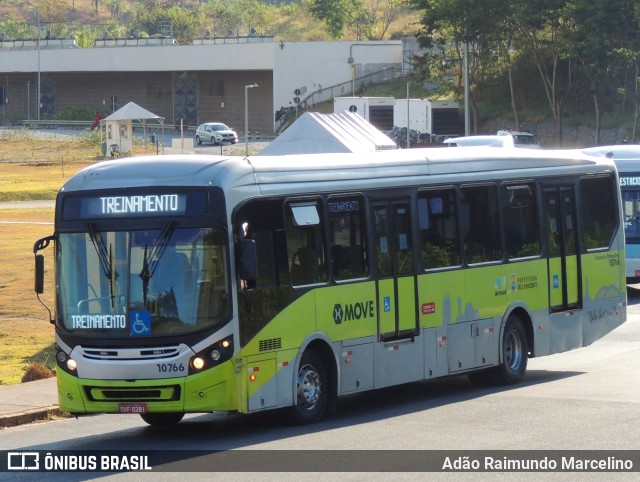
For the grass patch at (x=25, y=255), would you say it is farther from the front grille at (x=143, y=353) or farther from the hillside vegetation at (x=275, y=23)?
the hillside vegetation at (x=275, y=23)

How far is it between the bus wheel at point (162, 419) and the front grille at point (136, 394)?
1195mm

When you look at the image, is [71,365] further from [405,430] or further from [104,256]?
[405,430]

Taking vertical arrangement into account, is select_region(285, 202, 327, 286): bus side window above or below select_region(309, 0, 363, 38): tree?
below

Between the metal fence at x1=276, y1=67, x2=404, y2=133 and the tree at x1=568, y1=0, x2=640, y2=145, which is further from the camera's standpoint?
the metal fence at x1=276, y1=67, x2=404, y2=133

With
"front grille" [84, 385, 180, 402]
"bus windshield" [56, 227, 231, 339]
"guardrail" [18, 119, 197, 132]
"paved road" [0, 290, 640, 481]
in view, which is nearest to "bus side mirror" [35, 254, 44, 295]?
"bus windshield" [56, 227, 231, 339]

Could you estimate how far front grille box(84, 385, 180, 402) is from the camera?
12.3 meters

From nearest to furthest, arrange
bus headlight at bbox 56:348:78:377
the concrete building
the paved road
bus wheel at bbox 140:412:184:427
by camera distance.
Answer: the paved road → bus headlight at bbox 56:348:78:377 → bus wheel at bbox 140:412:184:427 → the concrete building

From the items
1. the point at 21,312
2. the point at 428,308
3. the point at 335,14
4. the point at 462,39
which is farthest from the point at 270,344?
the point at 335,14

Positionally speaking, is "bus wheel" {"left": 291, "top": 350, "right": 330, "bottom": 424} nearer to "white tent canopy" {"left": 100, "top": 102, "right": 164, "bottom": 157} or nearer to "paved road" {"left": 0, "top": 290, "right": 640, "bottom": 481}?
"paved road" {"left": 0, "top": 290, "right": 640, "bottom": 481}

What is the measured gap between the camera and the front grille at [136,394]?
12281 millimetres

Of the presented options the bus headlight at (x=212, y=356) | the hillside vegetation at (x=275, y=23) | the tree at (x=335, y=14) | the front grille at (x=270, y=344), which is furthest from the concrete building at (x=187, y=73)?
the bus headlight at (x=212, y=356)

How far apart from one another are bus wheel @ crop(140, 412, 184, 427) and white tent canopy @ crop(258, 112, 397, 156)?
9.75 metres

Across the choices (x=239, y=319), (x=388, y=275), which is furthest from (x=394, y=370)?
(x=239, y=319)

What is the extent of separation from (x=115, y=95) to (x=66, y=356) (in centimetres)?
10976
